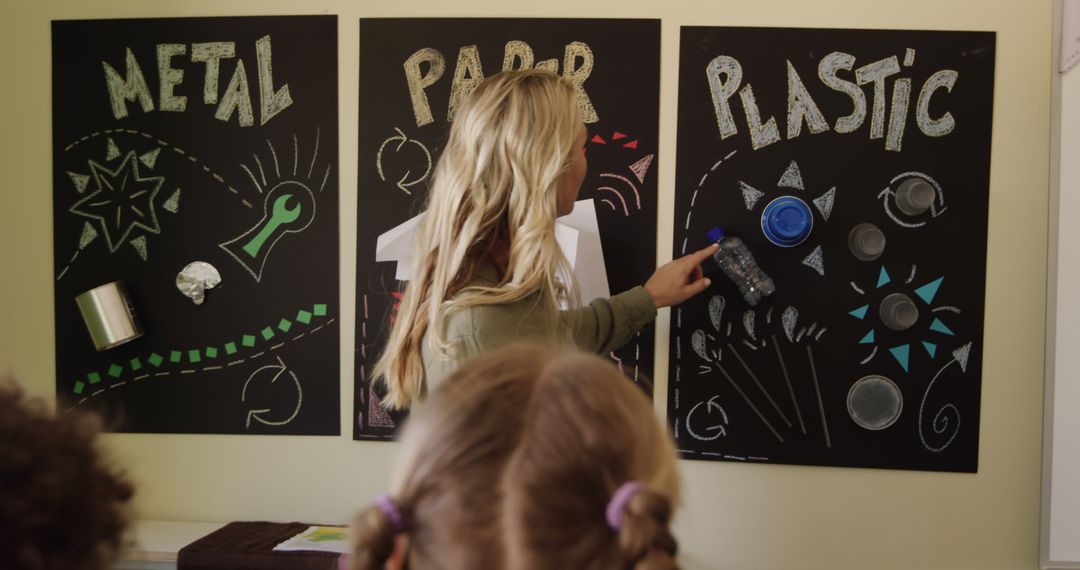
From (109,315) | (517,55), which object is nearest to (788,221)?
(517,55)

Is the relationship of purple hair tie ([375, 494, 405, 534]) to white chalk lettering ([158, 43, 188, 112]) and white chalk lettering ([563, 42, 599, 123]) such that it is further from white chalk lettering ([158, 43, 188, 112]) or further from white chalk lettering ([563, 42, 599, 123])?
white chalk lettering ([158, 43, 188, 112])

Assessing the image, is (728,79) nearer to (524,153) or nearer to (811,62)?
(811,62)

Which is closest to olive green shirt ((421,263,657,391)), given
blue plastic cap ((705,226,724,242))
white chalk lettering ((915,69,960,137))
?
blue plastic cap ((705,226,724,242))

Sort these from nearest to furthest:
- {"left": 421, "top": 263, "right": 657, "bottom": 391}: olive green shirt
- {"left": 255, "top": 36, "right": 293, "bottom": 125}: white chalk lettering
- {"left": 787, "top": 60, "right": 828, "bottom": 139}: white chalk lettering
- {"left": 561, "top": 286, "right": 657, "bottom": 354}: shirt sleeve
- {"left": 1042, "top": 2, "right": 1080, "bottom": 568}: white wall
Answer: {"left": 421, "top": 263, "right": 657, "bottom": 391}: olive green shirt < {"left": 561, "top": 286, "right": 657, "bottom": 354}: shirt sleeve < {"left": 1042, "top": 2, "right": 1080, "bottom": 568}: white wall < {"left": 787, "top": 60, "right": 828, "bottom": 139}: white chalk lettering < {"left": 255, "top": 36, "right": 293, "bottom": 125}: white chalk lettering

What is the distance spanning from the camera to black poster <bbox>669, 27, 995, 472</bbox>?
Result: 5.59ft

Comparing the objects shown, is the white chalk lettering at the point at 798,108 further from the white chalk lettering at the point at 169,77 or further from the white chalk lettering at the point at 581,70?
the white chalk lettering at the point at 169,77

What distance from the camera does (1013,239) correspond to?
171 cm

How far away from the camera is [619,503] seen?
626 millimetres

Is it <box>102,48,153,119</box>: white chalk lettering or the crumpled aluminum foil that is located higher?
<box>102,48,153,119</box>: white chalk lettering

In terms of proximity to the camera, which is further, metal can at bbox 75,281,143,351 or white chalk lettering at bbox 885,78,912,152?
metal can at bbox 75,281,143,351

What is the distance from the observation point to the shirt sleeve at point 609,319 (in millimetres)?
1421

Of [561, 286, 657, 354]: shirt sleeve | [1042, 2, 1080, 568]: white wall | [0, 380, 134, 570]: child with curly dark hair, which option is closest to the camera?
[0, 380, 134, 570]: child with curly dark hair

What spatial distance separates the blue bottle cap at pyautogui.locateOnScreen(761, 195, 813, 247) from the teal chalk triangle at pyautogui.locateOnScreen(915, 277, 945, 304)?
0.91 feet

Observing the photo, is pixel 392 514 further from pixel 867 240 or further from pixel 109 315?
pixel 109 315
